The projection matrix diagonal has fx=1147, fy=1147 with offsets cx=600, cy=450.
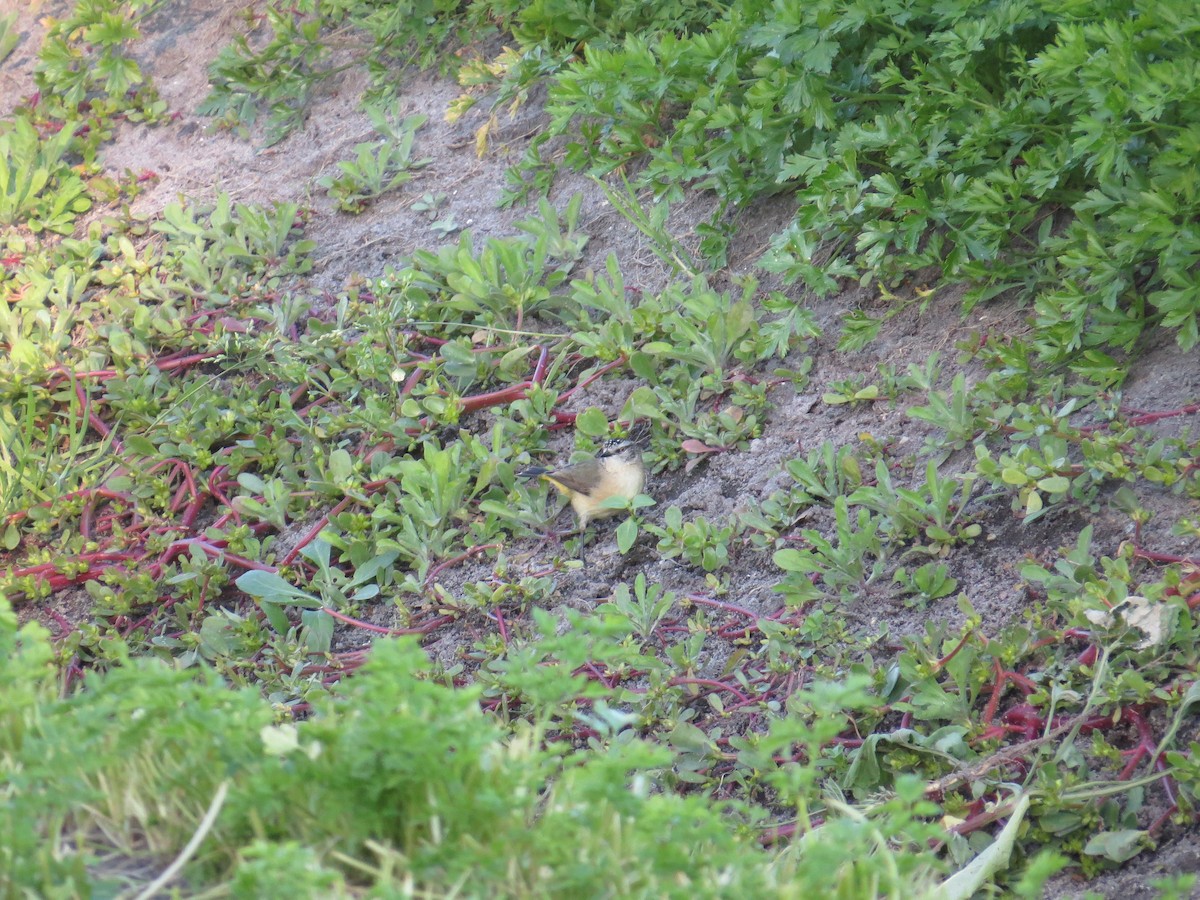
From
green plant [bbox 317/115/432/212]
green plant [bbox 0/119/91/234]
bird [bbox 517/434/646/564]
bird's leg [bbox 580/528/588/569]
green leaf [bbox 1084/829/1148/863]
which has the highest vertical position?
green plant [bbox 0/119/91/234]

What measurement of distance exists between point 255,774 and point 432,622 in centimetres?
173

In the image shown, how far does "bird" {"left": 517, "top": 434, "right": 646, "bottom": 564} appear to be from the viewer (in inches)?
132

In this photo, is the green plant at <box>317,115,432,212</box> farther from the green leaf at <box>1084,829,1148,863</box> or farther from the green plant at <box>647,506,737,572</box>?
the green leaf at <box>1084,829,1148,863</box>

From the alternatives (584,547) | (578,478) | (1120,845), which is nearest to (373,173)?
(578,478)

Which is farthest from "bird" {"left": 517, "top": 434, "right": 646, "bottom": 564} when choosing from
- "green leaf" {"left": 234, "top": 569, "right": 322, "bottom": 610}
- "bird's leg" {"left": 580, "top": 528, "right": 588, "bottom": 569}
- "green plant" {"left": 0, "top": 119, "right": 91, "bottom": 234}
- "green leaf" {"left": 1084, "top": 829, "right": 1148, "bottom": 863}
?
"green plant" {"left": 0, "top": 119, "right": 91, "bottom": 234}

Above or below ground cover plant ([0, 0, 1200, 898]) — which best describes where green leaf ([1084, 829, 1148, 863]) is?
below

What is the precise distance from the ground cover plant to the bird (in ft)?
0.24

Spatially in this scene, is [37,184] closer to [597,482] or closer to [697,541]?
[597,482]

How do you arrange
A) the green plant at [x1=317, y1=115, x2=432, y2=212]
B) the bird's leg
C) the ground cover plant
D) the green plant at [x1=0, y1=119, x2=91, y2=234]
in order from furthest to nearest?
the green plant at [x1=0, y1=119, x2=91, y2=234] < the green plant at [x1=317, y1=115, x2=432, y2=212] < the bird's leg < the ground cover plant

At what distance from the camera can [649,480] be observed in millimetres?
3438

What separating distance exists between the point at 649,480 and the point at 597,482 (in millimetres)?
170

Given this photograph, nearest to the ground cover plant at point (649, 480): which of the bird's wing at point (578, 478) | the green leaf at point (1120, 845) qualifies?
the green leaf at point (1120, 845)

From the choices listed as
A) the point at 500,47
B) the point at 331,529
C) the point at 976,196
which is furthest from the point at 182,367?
the point at 976,196

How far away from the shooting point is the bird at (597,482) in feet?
11.0
